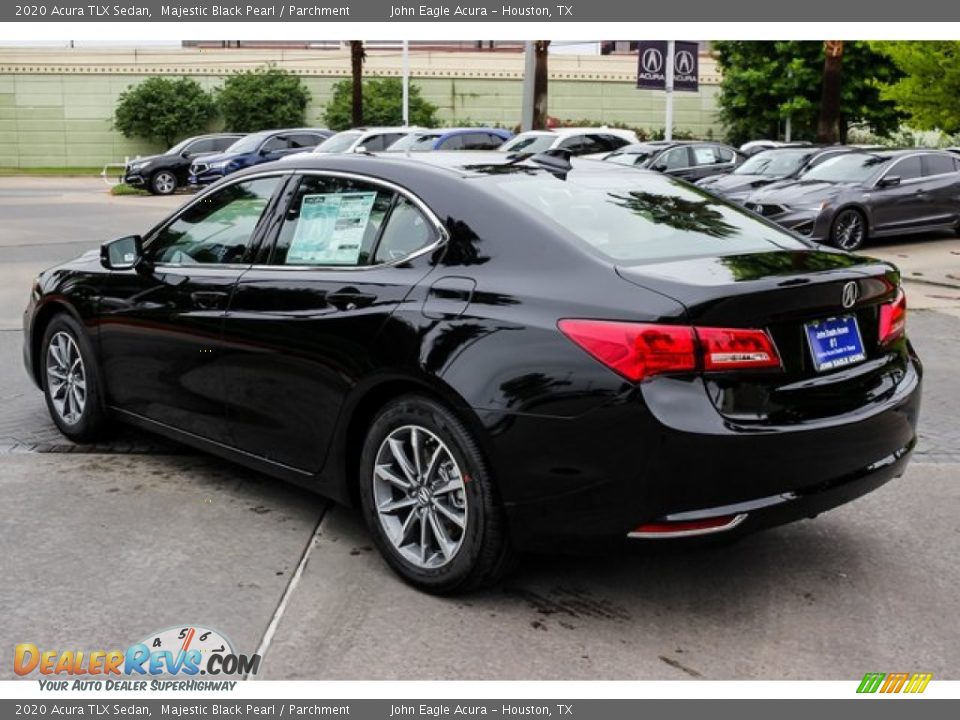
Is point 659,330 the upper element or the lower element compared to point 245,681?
upper

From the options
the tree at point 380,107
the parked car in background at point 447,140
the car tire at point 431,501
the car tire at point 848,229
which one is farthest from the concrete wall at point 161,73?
the car tire at point 431,501

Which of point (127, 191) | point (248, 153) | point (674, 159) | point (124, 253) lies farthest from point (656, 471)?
point (127, 191)

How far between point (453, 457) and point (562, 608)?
675 millimetres

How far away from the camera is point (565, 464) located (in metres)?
3.66

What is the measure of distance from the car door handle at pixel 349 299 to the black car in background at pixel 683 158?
59.7 ft

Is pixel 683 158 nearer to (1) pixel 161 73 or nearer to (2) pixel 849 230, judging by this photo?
(2) pixel 849 230

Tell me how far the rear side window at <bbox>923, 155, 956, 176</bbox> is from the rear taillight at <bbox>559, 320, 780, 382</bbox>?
15.3 metres

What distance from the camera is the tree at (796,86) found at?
42062mm

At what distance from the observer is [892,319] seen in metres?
4.32

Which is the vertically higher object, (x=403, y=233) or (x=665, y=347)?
(x=403, y=233)

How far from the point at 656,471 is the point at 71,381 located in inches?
147

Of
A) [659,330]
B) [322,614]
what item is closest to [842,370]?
[659,330]

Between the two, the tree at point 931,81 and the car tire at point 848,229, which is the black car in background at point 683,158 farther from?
the tree at point 931,81

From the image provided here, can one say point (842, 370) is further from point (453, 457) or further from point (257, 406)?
point (257, 406)
